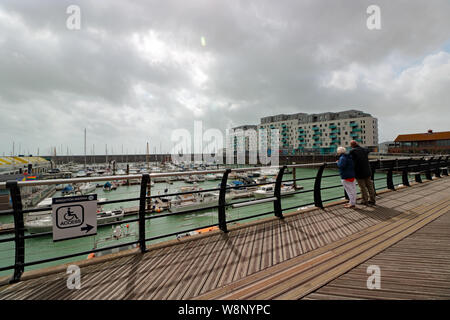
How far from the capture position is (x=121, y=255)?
2.83m

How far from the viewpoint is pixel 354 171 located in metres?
5.23

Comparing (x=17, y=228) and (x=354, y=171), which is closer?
(x=17, y=228)

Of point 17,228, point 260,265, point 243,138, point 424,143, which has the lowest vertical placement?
point 260,265

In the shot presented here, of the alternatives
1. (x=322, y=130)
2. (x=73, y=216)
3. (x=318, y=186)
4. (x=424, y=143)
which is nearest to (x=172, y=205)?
(x=318, y=186)

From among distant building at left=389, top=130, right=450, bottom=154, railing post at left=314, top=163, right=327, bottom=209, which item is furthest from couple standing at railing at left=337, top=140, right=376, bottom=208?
distant building at left=389, top=130, right=450, bottom=154

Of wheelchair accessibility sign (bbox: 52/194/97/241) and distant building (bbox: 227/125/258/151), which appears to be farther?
distant building (bbox: 227/125/258/151)

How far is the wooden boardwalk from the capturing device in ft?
6.62

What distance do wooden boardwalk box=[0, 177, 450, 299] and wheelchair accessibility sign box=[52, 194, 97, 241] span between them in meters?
0.51

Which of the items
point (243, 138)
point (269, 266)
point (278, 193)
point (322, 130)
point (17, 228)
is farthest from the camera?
point (243, 138)

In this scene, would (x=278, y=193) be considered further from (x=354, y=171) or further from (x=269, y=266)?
(x=354, y=171)

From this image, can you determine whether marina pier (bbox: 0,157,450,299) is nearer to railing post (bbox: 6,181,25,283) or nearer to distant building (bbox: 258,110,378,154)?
railing post (bbox: 6,181,25,283)

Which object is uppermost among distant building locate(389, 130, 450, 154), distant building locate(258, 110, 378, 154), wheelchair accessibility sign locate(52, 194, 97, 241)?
distant building locate(258, 110, 378, 154)

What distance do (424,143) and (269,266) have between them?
79932 millimetres
